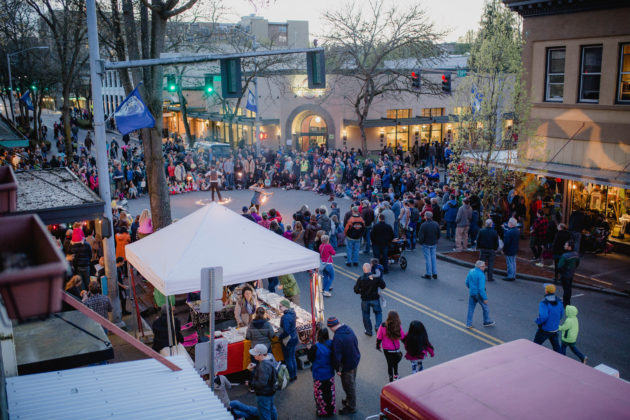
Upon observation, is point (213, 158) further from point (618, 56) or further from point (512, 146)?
point (618, 56)

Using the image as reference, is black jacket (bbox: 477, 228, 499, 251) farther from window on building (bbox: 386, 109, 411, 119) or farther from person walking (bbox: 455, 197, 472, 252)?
window on building (bbox: 386, 109, 411, 119)

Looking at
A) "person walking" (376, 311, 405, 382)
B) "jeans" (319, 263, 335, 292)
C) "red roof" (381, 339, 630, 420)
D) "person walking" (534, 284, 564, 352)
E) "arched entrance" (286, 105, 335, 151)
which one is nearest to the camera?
"red roof" (381, 339, 630, 420)

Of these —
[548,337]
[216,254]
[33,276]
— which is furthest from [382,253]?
[33,276]

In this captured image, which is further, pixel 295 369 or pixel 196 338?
pixel 196 338

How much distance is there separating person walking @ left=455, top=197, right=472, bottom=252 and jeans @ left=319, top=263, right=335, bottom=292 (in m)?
6.10

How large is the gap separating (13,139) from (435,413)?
8.11 metres

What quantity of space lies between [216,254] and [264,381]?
127 inches

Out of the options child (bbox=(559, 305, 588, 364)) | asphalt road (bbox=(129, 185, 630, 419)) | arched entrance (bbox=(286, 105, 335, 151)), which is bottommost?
asphalt road (bbox=(129, 185, 630, 419))

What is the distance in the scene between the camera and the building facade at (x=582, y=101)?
16.8 m

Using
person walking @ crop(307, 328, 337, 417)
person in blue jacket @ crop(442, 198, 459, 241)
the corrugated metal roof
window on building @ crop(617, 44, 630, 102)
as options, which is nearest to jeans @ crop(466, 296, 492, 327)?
person walking @ crop(307, 328, 337, 417)

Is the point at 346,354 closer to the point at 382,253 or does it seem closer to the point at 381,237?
the point at 381,237

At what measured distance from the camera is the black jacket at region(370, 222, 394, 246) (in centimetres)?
1509

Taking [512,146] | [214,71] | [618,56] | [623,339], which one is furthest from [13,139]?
[214,71]

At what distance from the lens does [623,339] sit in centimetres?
1121
